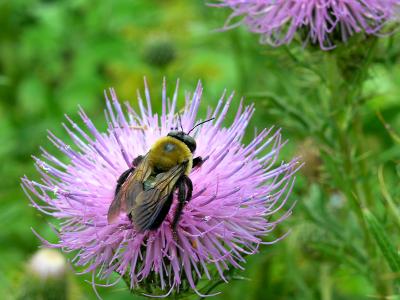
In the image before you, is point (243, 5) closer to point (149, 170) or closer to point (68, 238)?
point (149, 170)

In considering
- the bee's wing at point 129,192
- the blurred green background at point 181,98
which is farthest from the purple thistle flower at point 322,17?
the bee's wing at point 129,192

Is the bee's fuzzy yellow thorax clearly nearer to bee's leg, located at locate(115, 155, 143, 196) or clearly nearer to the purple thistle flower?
bee's leg, located at locate(115, 155, 143, 196)

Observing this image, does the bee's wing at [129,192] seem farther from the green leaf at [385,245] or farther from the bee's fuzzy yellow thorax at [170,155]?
the green leaf at [385,245]

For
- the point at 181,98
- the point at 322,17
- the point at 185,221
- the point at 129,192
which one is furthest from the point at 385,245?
the point at 181,98

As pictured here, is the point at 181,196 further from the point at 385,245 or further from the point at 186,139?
the point at 385,245

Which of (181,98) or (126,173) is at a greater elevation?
(181,98)

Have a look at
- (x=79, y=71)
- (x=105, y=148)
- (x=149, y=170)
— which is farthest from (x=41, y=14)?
(x=149, y=170)

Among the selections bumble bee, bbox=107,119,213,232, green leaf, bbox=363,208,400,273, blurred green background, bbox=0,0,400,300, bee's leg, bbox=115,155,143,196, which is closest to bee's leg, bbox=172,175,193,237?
bumble bee, bbox=107,119,213,232
